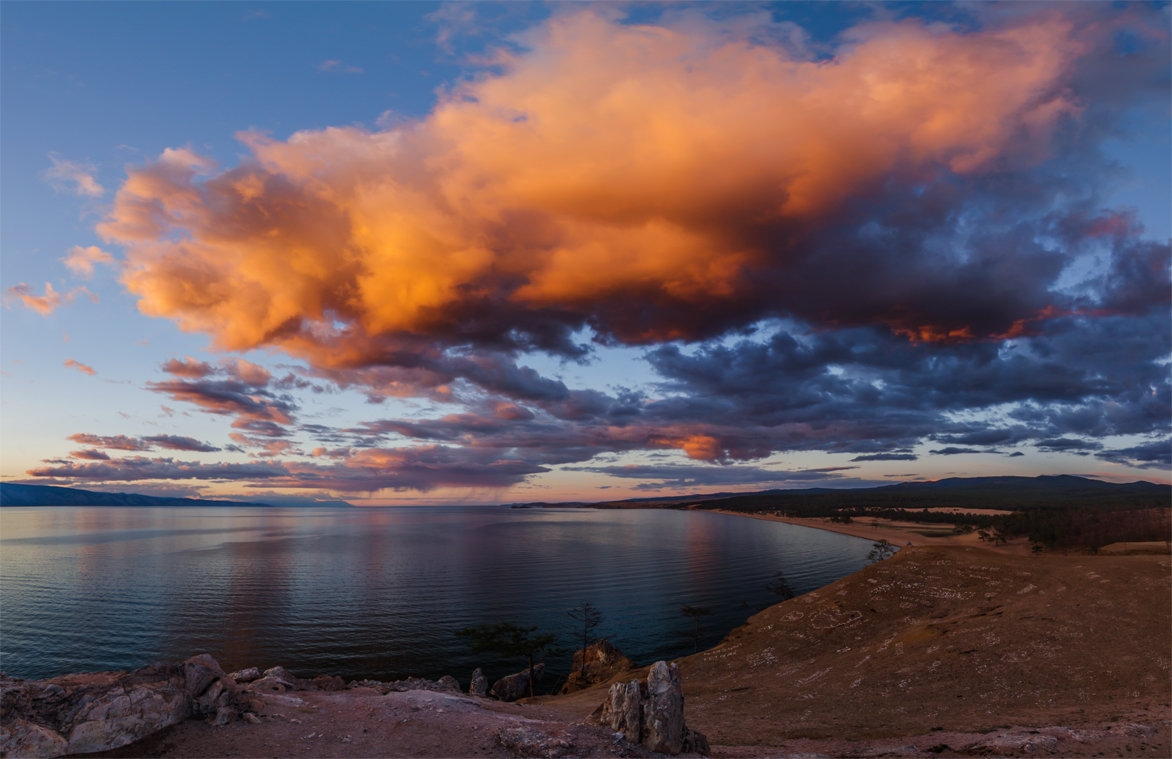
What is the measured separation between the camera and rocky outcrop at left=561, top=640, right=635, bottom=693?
2562 inches

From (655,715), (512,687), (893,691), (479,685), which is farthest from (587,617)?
(655,715)

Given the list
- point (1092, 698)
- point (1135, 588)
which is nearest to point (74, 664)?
point (1092, 698)

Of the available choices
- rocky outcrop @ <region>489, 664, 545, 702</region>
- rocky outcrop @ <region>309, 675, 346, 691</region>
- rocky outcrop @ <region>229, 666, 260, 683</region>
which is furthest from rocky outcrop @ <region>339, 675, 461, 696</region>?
rocky outcrop @ <region>489, 664, 545, 702</region>

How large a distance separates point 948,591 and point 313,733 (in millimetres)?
82281

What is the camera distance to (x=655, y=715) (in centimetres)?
2770

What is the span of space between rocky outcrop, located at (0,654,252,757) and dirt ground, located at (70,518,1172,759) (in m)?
0.99

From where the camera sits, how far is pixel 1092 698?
39.4 metres

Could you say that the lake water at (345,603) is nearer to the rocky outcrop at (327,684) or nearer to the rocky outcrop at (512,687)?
the rocky outcrop at (512,687)

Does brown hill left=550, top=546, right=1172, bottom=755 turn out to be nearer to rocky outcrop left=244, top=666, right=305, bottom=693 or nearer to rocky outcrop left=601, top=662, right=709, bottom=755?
rocky outcrop left=601, top=662, right=709, bottom=755

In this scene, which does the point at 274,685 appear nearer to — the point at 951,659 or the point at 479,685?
the point at 479,685

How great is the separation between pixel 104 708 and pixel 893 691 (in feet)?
176

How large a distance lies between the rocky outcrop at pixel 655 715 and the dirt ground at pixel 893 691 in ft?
4.29

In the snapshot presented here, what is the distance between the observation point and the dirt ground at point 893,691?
2689 centimetres

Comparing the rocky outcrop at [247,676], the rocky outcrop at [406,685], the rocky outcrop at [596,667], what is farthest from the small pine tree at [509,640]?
the rocky outcrop at [247,676]
